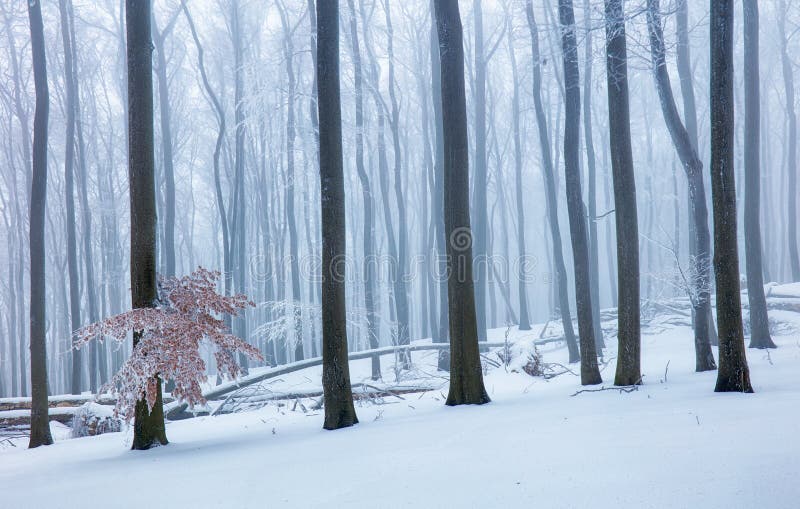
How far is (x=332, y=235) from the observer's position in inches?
277

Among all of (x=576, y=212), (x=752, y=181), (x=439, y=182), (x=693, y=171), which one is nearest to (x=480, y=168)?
(x=439, y=182)

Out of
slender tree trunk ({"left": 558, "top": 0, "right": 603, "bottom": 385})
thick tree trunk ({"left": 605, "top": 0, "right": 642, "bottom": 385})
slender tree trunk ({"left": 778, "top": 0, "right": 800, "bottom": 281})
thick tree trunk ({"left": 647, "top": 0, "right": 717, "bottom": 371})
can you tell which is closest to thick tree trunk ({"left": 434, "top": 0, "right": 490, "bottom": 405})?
slender tree trunk ({"left": 558, "top": 0, "right": 603, "bottom": 385})

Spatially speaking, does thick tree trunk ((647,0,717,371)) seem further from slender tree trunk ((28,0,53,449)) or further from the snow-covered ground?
slender tree trunk ((28,0,53,449))

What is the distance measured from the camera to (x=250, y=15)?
24.4m

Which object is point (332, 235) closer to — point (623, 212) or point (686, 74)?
point (623, 212)

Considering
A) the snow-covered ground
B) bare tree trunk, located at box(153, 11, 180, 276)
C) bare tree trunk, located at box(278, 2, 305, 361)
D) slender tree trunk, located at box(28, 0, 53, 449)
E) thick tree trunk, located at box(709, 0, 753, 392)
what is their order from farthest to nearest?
bare tree trunk, located at box(153, 11, 180, 276)
bare tree trunk, located at box(278, 2, 305, 361)
slender tree trunk, located at box(28, 0, 53, 449)
thick tree trunk, located at box(709, 0, 753, 392)
the snow-covered ground

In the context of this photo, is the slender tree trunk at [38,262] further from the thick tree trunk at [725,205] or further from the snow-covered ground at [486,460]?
the thick tree trunk at [725,205]

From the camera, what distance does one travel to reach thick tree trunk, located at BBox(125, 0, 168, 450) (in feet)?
21.3

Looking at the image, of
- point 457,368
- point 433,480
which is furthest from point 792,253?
point 433,480

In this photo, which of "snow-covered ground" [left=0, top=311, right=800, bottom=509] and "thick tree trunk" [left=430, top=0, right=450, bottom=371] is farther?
"thick tree trunk" [left=430, top=0, right=450, bottom=371]

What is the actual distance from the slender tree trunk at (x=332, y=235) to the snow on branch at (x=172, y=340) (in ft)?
3.51

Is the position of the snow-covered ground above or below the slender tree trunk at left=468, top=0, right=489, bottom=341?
below

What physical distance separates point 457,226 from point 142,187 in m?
4.34

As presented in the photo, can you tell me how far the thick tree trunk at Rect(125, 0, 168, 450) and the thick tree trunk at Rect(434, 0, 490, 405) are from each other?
4.03 m
